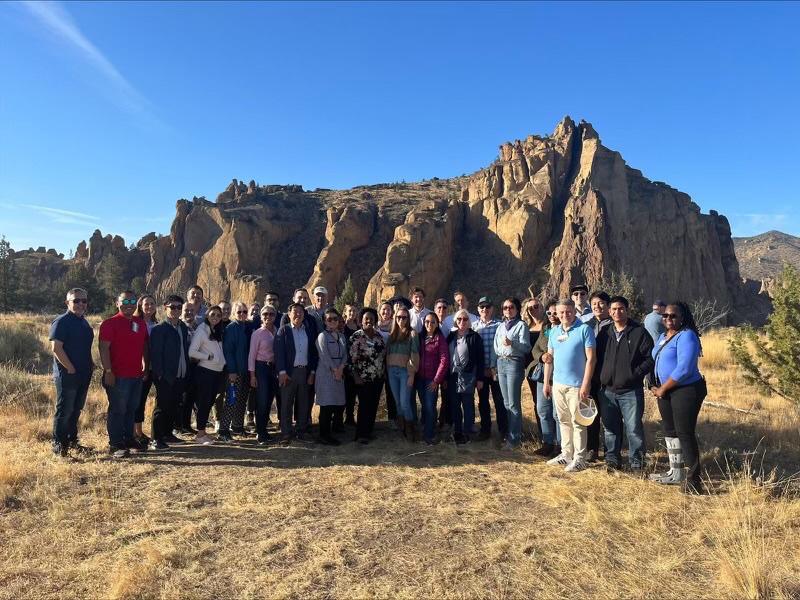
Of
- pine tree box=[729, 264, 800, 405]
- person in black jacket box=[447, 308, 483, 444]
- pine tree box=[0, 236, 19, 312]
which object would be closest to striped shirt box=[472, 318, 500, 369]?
person in black jacket box=[447, 308, 483, 444]

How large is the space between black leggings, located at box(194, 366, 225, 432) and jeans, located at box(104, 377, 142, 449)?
764 millimetres

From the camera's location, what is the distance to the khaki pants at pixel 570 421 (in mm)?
5734

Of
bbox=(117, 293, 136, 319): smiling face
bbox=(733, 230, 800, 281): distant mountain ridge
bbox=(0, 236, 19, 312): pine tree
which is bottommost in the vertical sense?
bbox=(117, 293, 136, 319): smiling face

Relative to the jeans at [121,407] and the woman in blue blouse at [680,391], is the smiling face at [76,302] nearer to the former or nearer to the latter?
the jeans at [121,407]

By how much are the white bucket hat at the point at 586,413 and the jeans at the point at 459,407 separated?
174 centimetres

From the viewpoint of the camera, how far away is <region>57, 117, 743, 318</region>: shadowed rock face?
34094 mm

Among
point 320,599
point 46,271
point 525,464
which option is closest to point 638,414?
point 525,464

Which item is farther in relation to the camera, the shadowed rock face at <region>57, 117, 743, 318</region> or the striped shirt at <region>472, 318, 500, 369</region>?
the shadowed rock face at <region>57, 117, 743, 318</region>

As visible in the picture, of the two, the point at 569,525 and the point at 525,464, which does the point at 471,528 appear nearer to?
the point at 569,525

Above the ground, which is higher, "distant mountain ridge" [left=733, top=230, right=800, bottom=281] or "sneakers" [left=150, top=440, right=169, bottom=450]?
"distant mountain ridge" [left=733, top=230, right=800, bottom=281]

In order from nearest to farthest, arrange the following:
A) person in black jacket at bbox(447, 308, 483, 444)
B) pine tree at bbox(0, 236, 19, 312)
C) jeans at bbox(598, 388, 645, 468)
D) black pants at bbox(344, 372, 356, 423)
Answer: jeans at bbox(598, 388, 645, 468), person in black jacket at bbox(447, 308, 483, 444), black pants at bbox(344, 372, 356, 423), pine tree at bbox(0, 236, 19, 312)

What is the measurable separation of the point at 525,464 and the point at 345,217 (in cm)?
3341

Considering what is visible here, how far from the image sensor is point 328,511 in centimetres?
464

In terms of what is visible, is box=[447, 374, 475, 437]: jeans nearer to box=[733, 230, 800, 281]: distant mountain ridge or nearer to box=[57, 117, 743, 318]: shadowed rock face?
box=[57, 117, 743, 318]: shadowed rock face
